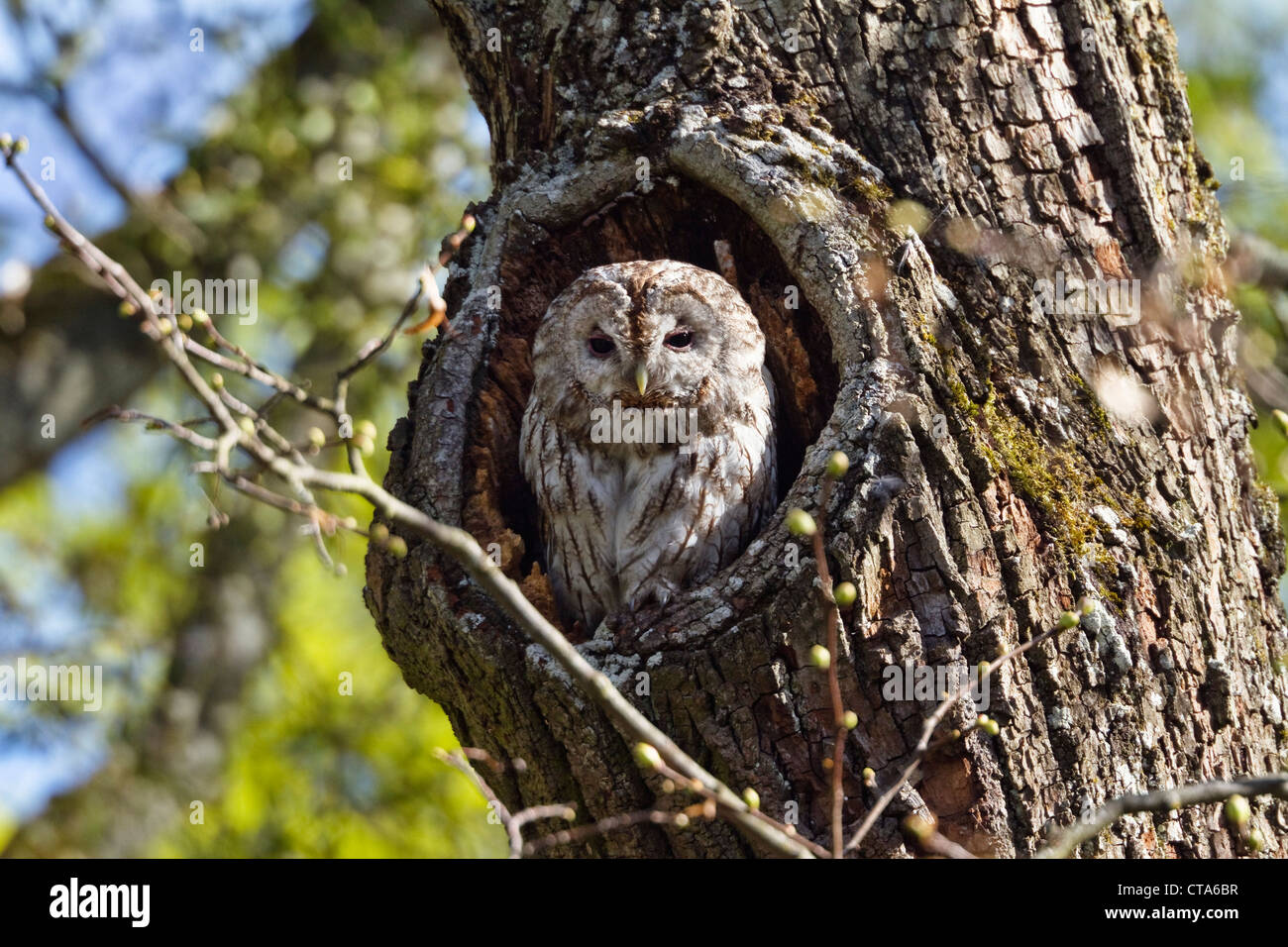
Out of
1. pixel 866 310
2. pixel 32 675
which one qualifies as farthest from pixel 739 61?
pixel 32 675

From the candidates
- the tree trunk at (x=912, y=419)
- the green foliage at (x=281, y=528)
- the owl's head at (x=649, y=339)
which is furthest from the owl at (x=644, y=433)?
the green foliage at (x=281, y=528)

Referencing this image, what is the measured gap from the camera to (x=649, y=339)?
3842 mm

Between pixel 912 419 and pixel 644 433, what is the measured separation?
4.16 ft

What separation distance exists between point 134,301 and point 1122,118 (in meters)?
2.66

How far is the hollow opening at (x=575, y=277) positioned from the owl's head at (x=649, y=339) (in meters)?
0.09

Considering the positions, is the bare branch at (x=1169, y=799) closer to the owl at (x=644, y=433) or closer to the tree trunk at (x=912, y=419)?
the tree trunk at (x=912, y=419)

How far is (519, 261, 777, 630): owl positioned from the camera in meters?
3.80

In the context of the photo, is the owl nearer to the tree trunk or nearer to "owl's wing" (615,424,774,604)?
"owl's wing" (615,424,774,604)

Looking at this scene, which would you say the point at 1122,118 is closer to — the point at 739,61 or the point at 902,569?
the point at 739,61

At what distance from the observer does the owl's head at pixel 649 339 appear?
3816 mm

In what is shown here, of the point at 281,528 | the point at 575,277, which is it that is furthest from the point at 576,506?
the point at 281,528

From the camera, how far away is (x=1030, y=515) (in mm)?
2900

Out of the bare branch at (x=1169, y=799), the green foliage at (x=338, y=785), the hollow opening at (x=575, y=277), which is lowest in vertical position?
the bare branch at (x=1169, y=799)

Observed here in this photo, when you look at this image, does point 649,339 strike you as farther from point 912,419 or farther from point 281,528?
point 281,528
